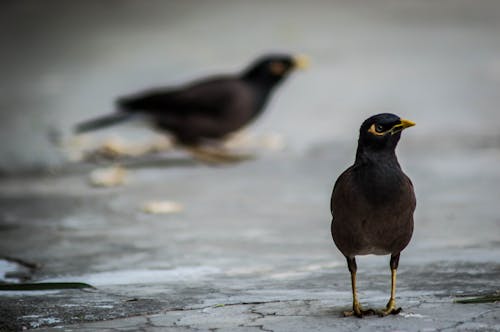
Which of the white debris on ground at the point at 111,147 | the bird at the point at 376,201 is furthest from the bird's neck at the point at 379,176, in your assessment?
the white debris on ground at the point at 111,147

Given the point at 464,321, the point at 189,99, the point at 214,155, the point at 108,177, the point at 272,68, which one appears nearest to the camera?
the point at 464,321

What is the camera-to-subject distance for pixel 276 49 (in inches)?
353

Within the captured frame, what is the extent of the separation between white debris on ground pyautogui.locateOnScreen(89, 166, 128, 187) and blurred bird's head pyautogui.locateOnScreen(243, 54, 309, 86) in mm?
1296

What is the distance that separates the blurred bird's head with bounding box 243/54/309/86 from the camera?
23.8 ft

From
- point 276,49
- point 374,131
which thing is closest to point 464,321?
point 374,131

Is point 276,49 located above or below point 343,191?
above

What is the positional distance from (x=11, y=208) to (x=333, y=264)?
2.14 m

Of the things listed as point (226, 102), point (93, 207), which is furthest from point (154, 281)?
point (226, 102)

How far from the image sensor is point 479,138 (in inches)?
267

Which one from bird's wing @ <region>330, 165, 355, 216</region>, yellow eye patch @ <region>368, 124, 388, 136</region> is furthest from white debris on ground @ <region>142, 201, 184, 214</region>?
yellow eye patch @ <region>368, 124, 388, 136</region>

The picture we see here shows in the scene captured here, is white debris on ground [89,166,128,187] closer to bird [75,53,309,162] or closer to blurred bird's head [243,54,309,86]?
bird [75,53,309,162]

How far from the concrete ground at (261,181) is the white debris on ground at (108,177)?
0.07m

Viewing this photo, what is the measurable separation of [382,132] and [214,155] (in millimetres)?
3733

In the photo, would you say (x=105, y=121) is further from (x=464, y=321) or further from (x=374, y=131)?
(x=464, y=321)
